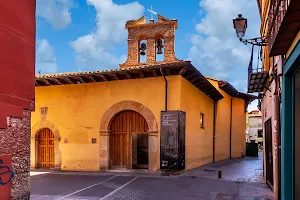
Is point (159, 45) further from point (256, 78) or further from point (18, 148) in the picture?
point (18, 148)

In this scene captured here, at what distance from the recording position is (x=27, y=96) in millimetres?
5410

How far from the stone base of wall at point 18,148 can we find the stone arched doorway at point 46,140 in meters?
8.82

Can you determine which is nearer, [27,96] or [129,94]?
[27,96]

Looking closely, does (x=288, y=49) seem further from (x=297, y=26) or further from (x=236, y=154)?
(x=236, y=154)

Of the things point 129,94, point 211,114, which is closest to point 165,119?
point 129,94

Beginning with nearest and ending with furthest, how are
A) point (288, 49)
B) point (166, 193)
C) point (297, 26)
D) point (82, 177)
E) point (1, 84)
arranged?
point (297, 26) → point (1, 84) → point (288, 49) → point (166, 193) → point (82, 177)

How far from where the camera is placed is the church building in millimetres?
12164

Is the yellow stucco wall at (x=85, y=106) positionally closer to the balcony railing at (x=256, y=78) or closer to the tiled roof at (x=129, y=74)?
the tiled roof at (x=129, y=74)

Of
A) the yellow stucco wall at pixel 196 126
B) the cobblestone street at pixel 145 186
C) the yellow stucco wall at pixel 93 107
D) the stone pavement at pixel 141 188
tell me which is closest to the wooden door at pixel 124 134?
the yellow stucco wall at pixel 93 107

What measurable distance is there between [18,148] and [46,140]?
9.71 meters

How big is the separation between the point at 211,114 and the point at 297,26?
13.9m

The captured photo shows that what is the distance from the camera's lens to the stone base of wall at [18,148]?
485cm

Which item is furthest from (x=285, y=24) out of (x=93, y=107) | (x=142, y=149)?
(x=93, y=107)

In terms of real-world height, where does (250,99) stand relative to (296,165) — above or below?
above
